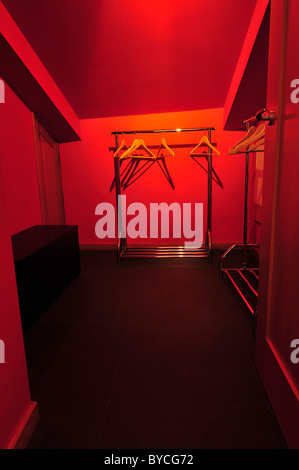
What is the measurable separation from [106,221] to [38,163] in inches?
45.1

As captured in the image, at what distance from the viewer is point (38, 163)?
126 inches

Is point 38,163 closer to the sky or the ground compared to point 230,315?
closer to the sky

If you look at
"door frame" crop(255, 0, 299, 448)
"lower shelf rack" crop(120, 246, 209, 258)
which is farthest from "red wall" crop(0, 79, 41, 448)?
"lower shelf rack" crop(120, 246, 209, 258)

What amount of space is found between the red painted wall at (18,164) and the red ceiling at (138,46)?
533mm

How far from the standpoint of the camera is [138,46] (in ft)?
8.50

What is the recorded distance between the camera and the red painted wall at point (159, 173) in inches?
141

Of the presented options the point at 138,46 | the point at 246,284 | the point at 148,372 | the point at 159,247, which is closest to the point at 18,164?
the point at 138,46

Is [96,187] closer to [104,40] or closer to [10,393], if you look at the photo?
[104,40]

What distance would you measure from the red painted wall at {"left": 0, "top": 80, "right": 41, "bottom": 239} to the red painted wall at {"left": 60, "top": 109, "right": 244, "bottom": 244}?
0.77 metres

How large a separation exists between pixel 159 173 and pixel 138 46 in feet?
4.82

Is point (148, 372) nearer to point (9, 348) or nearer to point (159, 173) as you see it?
point (9, 348)

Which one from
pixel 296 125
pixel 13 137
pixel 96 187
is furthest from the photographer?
pixel 96 187

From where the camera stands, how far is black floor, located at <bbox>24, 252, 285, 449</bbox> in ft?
3.96
